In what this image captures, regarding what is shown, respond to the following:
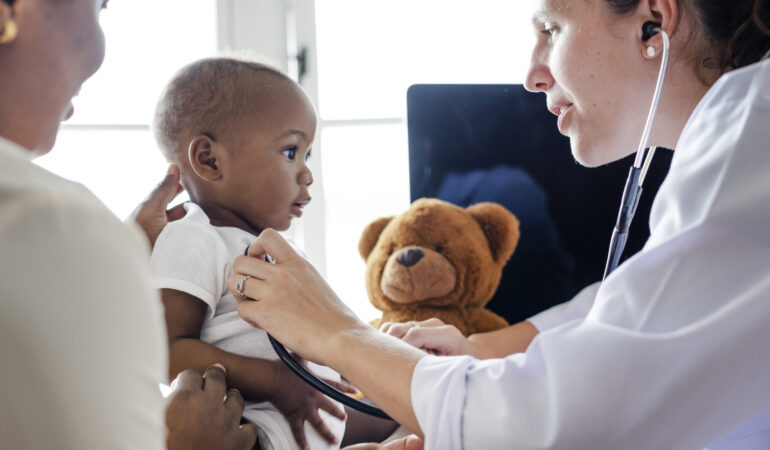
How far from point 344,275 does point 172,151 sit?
949mm

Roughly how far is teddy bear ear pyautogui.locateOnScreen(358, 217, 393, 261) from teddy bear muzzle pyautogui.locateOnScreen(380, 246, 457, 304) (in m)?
0.14

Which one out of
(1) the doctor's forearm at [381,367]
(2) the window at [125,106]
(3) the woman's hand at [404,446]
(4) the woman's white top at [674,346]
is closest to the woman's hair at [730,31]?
(4) the woman's white top at [674,346]

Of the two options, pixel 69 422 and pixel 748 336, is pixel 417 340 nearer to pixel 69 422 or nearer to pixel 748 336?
pixel 748 336

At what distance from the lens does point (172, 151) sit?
1.17m

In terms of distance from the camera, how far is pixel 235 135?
1.13 metres

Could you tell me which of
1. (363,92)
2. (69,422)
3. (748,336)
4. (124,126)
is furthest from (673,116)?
(124,126)

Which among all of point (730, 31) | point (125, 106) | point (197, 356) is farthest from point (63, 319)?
point (125, 106)

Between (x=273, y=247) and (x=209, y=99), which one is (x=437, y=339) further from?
(x=209, y=99)

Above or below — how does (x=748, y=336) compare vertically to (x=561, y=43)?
below

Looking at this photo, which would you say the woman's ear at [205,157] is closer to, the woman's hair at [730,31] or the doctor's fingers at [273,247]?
the doctor's fingers at [273,247]

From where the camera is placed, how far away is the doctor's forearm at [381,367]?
2.58 ft

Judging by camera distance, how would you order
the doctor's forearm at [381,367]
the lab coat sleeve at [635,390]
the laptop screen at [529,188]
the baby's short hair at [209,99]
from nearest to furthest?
the lab coat sleeve at [635,390]
the doctor's forearm at [381,367]
the baby's short hair at [209,99]
the laptop screen at [529,188]

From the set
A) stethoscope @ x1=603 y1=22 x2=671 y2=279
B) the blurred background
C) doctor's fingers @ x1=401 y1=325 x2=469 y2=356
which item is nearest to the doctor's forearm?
doctor's fingers @ x1=401 y1=325 x2=469 y2=356

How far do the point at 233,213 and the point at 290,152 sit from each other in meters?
0.15
